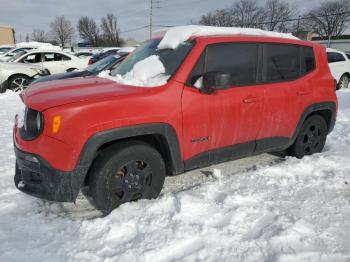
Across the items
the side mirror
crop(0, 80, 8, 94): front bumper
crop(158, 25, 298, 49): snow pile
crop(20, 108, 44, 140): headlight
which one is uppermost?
crop(158, 25, 298, 49): snow pile

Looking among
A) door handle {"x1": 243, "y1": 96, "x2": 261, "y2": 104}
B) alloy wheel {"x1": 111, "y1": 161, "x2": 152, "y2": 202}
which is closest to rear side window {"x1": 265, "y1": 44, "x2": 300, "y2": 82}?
door handle {"x1": 243, "y1": 96, "x2": 261, "y2": 104}

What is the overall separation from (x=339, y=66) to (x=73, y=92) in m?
12.2

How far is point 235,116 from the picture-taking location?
3.94 m

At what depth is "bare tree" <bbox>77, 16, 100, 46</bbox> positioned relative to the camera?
9137 cm

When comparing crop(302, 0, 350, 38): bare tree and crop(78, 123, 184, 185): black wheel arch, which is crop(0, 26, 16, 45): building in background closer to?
crop(302, 0, 350, 38): bare tree

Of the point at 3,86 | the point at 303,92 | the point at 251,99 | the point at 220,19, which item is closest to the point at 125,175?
the point at 251,99

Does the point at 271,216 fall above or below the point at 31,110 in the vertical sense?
below

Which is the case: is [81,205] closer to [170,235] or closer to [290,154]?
[170,235]

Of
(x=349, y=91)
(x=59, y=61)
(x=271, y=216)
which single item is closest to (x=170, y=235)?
(x=271, y=216)

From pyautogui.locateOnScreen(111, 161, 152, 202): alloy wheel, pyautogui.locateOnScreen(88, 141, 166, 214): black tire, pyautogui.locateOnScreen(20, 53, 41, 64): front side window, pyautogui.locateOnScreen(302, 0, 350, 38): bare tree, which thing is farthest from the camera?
pyautogui.locateOnScreen(302, 0, 350, 38): bare tree

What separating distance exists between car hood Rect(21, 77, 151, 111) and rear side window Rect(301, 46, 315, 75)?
244 centimetres

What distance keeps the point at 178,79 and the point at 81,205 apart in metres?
1.70

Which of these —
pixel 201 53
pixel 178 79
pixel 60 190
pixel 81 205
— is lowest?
pixel 81 205

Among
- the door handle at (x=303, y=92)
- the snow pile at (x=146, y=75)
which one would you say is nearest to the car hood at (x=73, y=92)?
the snow pile at (x=146, y=75)
